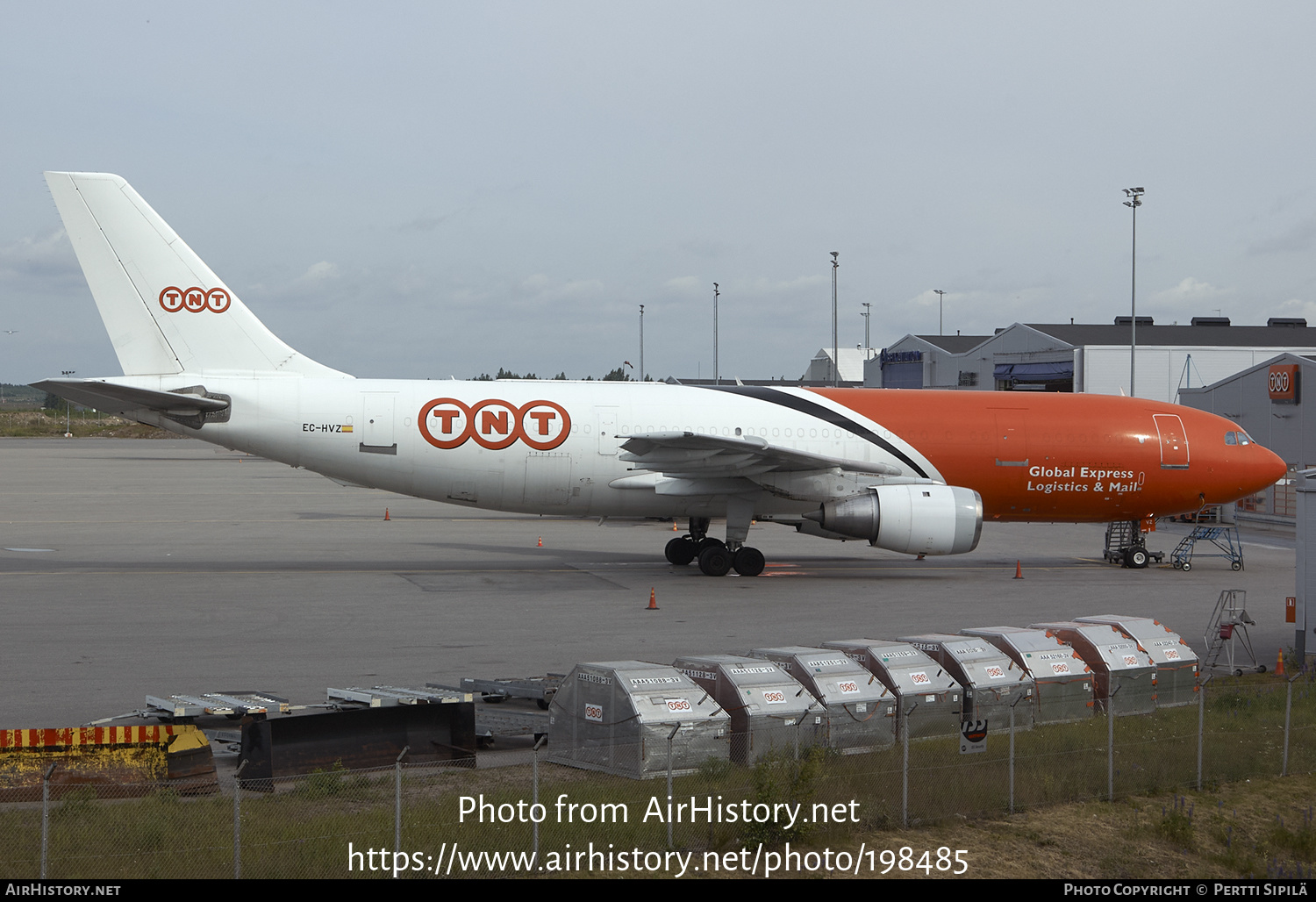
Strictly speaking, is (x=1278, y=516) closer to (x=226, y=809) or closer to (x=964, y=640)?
(x=964, y=640)

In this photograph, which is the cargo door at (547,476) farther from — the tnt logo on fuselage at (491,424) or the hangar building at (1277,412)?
the hangar building at (1277,412)

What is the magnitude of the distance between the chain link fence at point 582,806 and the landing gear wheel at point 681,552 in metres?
16.5

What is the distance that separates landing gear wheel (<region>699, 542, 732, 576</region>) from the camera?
91.9 ft

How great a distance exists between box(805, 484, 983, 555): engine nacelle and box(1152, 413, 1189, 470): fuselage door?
266 inches

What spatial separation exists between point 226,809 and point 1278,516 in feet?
155

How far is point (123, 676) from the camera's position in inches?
645

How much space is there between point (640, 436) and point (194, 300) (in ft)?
36.2

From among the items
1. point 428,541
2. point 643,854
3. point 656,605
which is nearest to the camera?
point 643,854

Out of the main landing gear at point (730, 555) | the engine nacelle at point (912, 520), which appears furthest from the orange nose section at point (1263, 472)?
the main landing gear at point (730, 555)

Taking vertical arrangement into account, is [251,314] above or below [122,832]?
above

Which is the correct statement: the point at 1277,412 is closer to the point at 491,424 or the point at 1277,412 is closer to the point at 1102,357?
the point at 1102,357

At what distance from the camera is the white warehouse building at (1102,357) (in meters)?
63.6
